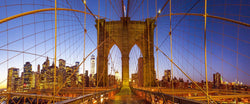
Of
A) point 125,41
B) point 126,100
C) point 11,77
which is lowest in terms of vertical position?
point 126,100

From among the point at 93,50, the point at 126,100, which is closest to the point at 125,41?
the point at 126,100

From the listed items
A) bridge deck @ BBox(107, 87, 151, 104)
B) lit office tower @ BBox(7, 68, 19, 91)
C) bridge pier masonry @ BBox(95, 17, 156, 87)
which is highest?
bridge pier masonry @ BBox(95, 17, 156, 87)

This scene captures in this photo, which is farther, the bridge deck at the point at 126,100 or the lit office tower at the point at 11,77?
the bridge deck at the point at 126,100

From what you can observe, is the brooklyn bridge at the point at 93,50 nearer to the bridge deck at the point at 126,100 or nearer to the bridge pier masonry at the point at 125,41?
the bridge deck at the point at 126,100

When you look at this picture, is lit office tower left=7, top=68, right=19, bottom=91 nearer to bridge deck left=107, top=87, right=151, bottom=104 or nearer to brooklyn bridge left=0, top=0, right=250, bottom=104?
brooklyn bridge left=0, top=0, right=250, bottom=104

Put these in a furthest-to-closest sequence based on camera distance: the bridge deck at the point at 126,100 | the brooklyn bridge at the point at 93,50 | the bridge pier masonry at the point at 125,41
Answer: the bridge pier masonry at the point at 125,41
the bridge deck at the point at 126,100
the brooklyn bridge at the point at 93,50

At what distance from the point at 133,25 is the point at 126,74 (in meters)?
6.70

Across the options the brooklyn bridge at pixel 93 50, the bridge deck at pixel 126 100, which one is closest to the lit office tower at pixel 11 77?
the brooklyn bridge at pixel 93 50

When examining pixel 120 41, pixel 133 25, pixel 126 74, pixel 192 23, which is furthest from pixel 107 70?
pixel 192 23

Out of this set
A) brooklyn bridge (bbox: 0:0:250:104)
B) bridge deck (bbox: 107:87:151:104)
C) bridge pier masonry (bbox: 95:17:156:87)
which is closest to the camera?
brooklyn bridge (bbox: 0:0:250:104)

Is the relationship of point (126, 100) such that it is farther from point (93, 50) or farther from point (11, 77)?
point (11, 77)

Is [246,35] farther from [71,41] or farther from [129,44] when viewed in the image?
[129,44]

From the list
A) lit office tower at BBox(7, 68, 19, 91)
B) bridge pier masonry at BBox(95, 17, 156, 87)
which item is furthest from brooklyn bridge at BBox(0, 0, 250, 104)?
bridge pier masonry at BBox(95, 17, 156, 87)

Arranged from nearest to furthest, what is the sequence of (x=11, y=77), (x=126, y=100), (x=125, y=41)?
1. (x=11, y=77)
2. (x=126, y=100)
3. (x=125, y=41)
